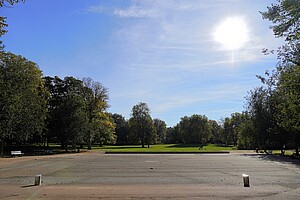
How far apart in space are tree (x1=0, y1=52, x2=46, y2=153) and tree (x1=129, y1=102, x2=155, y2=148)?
40.9 metres

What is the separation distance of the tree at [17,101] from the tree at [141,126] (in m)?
40.9

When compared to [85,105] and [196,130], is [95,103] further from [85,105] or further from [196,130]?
[196,130]

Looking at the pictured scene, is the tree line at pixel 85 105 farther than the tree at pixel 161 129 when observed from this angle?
No

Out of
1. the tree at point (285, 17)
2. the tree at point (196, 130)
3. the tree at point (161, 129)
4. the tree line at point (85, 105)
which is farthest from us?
the tree at point (161, 129)

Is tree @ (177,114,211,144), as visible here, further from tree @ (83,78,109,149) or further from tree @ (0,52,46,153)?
tree @ (0,52,46,153)

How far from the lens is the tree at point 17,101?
3272cm

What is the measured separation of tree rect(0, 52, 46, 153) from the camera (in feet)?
107

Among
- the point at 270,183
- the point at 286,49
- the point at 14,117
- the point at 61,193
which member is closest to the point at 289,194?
the point at 270,183

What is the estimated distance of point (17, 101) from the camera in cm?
3338

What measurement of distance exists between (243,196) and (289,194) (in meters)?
1.99

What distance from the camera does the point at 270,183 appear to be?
14.7 meters

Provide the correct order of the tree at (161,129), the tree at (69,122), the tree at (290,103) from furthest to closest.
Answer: the tree at (161,129), the tree at (69,122), the tree at (290,103)

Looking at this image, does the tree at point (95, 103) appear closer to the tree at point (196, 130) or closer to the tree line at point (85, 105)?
the tree line at point (85, 105)

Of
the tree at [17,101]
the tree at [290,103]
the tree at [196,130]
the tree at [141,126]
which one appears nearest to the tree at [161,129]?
the tree at [196,130]
